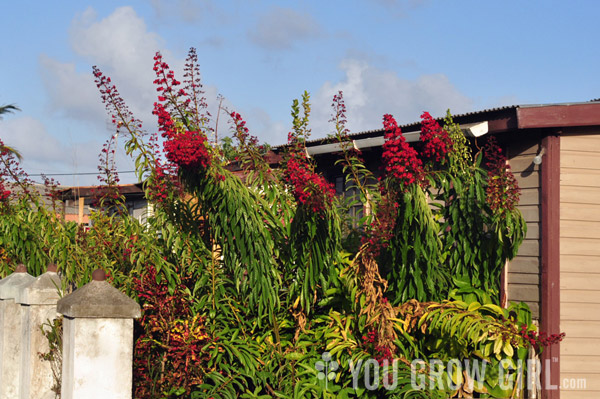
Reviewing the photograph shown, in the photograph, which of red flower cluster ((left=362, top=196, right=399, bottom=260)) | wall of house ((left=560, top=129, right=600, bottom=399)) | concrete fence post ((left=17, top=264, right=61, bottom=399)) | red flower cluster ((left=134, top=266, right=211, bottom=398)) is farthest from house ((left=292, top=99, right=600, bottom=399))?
concrete fence post ((left=17, top=264, right=61, bottom=399))

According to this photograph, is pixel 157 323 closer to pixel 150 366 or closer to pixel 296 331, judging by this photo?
pixel 150 366

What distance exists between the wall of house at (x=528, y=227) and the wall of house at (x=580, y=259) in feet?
A: 0.84

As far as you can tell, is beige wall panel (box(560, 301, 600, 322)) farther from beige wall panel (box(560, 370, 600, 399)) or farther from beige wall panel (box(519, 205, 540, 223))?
beige wall panel (box(519, 205, 540, 223))

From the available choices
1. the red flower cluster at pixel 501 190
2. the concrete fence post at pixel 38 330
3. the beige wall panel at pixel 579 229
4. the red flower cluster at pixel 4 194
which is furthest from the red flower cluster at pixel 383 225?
the red flower cluster at pixel 4 194

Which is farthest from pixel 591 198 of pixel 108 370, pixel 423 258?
pixel 108 370

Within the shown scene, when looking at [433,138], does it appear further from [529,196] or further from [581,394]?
[581,394]

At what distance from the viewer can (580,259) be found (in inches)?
301

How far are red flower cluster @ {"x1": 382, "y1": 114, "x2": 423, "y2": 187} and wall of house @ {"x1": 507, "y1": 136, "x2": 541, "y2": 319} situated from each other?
1790 mm

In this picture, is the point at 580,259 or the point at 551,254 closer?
the point at 551,254

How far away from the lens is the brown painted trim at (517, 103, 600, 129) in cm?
747

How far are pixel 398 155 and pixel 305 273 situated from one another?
1.44 meters

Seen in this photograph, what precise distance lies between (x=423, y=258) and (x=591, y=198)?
226 centimetres

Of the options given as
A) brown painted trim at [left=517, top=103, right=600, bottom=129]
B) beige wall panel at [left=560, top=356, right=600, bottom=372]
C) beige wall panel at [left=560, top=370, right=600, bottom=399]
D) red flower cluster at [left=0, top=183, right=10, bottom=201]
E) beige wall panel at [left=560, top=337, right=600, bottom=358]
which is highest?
brown painted trim at [left=517, top=103, right=600, bottom=129]

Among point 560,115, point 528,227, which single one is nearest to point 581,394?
point 528,227
